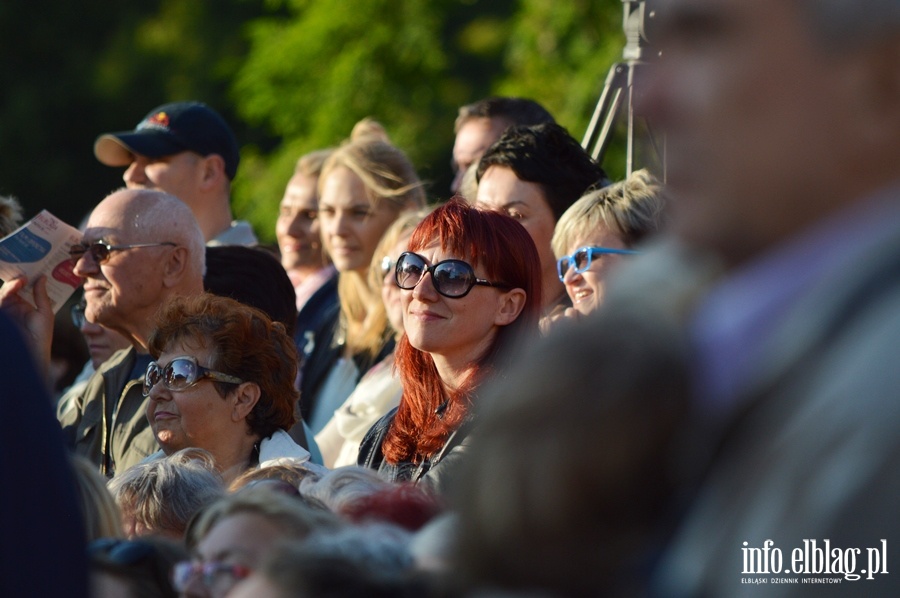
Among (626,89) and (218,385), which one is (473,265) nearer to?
(218,385)

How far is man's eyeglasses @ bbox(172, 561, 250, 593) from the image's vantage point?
6.08 feet

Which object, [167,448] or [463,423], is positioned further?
[167,448]

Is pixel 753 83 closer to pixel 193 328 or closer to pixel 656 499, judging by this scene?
pixel 656 499

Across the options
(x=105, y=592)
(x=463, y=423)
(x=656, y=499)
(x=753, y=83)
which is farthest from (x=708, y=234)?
(x=463, y=423)

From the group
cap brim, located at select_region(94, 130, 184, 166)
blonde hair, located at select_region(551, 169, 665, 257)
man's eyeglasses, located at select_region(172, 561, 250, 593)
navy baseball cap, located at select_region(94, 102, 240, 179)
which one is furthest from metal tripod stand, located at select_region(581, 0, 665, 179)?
man's eyeglasses, located at select_region(172, 561, 250, 593)

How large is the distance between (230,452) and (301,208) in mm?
2756

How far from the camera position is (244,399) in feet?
13.0

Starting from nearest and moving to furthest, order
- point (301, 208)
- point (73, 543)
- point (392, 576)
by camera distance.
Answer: point (392, 576), point (73, 543), point (301, 208)

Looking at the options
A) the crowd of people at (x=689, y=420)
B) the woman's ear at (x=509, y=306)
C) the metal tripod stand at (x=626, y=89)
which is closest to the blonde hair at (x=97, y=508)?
the crowd of people at (x=689, y=420)

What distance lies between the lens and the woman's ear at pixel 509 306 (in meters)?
3.79

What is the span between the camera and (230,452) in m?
3.95

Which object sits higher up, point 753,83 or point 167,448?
point 167,448

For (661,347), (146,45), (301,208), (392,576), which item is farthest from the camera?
(146,45)

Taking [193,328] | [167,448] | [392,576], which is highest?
[193,328]
